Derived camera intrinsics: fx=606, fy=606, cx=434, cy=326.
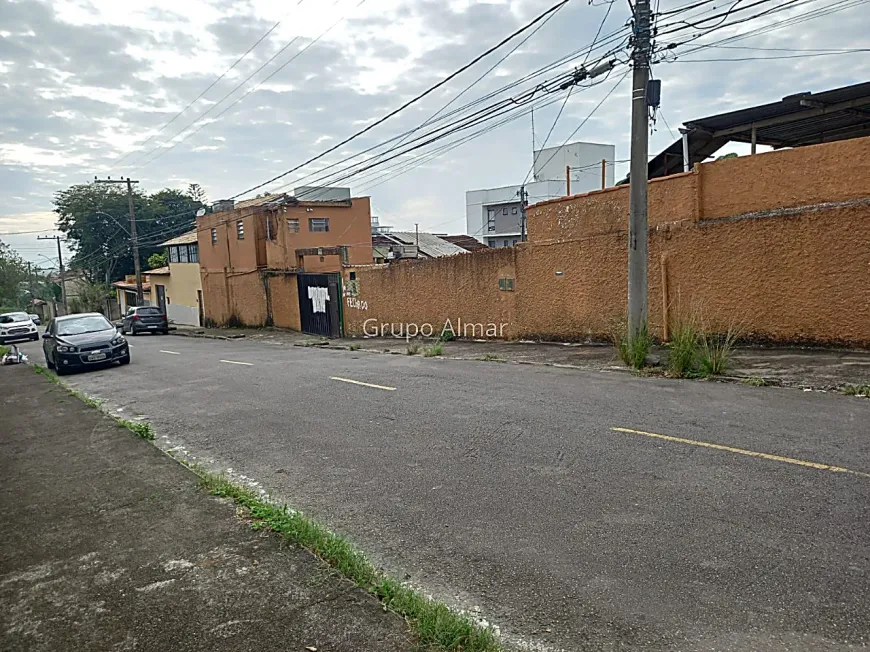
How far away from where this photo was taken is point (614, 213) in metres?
13.6

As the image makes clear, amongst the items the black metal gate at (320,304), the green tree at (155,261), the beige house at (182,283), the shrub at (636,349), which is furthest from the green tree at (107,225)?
the shrub at (636,349)

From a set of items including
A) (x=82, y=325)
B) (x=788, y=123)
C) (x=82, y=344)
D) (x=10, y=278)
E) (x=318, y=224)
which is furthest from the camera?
(x=10, y=278)

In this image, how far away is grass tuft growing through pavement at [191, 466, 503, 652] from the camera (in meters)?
2.86

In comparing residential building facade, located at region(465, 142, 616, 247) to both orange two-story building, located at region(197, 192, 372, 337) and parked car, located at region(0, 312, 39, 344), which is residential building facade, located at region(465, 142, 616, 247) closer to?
orange two-story building, located at region(197, 192, 372, 337)

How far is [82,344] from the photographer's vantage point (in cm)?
1555

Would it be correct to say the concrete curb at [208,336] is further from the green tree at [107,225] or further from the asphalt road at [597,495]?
the green tree at [107,225]

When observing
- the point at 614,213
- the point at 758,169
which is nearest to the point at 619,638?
the point at 758,169

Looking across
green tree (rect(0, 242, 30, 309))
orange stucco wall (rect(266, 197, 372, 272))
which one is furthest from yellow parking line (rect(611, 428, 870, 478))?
green tree (rect(0, 242, 30, 309))

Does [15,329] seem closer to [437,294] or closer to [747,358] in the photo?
[437,294]

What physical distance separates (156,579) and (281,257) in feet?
95.4

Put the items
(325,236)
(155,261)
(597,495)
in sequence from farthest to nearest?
(155,261) → (325,236) → (597,495)

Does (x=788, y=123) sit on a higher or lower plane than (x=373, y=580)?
higher

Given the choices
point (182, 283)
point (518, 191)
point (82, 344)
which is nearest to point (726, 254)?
A: point (82, 344)

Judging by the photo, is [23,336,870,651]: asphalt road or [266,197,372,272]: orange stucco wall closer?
[23,336,870,651]: asphalt road
